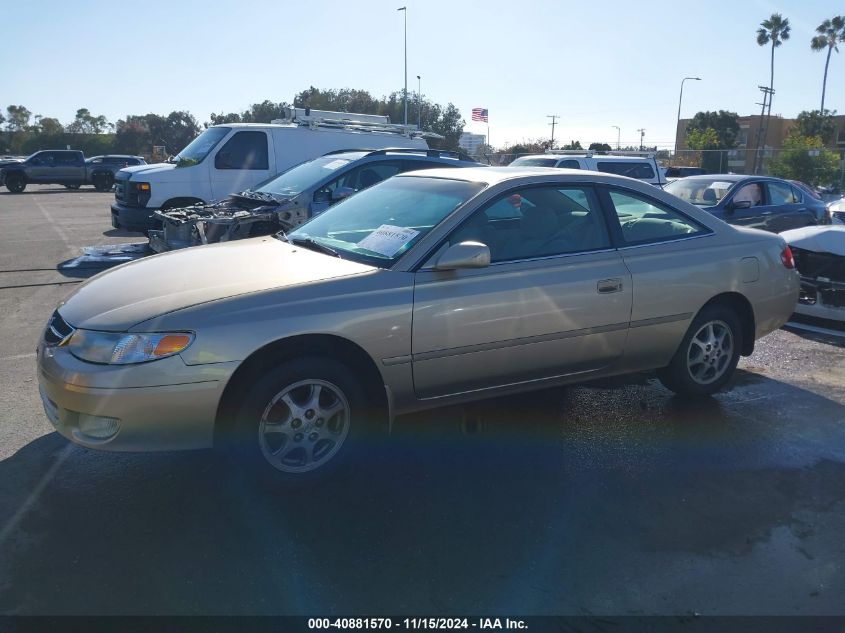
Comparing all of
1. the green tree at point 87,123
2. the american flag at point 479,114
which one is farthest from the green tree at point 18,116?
the american flag at point 479,114

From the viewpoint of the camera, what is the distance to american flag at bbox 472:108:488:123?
113 feet

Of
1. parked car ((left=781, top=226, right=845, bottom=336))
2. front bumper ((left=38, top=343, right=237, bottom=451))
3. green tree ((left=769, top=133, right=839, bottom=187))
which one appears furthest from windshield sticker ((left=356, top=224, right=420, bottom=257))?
green tree ((left=769, top=133, right=839, bottom=187))

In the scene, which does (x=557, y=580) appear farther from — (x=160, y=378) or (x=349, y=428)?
(x=160, y=378)

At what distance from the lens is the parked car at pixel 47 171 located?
30641 millimetres

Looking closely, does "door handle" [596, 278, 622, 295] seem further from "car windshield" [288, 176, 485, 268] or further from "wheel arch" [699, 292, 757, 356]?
"car windshield" [288, 176, 485, 268]

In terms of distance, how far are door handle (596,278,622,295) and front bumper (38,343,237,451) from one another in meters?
2.31

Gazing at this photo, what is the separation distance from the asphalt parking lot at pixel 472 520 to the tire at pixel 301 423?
0.15 m

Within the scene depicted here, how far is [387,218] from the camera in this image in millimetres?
4543

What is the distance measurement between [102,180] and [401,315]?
32777 millimetres

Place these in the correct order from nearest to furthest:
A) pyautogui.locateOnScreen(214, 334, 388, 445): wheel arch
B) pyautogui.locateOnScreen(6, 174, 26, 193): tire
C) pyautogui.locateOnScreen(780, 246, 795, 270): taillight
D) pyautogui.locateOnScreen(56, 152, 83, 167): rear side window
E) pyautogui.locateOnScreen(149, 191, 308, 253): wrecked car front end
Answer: pyautogui.locateOnScreen(214, 334, 388, 445): wheel arch → pyautogui.locateOnScreen(780, 246, 795, 270): taillight → pyautogui.locateOnScreen(149, 191, 308, 253): wrecked car front end → pyautogui.locateOnScreen(6, 174, 26, 193): tire → pyautogui.locateOnScreen(56, 152, 83, 167): rear side window

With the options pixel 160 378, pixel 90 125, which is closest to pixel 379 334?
pixel 160 378

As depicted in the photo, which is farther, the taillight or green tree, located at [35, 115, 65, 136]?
green tree, located at [35, 115, 65, 136]

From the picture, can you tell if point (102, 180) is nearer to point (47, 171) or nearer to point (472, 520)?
point (47, 171)

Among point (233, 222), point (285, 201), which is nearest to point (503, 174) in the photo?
point (233, 222)
